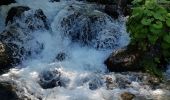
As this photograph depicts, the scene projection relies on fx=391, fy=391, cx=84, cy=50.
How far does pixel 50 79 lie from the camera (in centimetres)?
909

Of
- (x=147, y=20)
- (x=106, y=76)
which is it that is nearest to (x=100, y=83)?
(x=106, y=76)

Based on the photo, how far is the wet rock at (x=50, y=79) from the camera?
349 inches

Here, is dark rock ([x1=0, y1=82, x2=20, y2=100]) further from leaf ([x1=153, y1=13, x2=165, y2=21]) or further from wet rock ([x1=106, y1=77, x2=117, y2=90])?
leaf ([x1=153, y1=13, x2=165, y2=21])

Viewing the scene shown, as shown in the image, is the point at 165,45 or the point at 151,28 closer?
the point at 151,28

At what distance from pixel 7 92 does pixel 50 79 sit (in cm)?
118

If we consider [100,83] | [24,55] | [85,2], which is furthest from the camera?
[85,2]

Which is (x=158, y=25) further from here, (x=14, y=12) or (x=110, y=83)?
(x=14, y=12)

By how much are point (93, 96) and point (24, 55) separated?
8.61 ft

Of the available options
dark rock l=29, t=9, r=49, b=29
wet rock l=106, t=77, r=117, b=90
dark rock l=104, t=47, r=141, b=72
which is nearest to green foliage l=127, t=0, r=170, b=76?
dark rock l=104, t=47, r=141, b=72

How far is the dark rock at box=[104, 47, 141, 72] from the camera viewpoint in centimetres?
933

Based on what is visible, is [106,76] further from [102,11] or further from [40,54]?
[102,11]

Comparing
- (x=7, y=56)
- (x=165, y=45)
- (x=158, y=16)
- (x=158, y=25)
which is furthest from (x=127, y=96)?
(x=7, y=56)

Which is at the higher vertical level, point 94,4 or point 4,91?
point 94,4

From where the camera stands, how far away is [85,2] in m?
12.3
